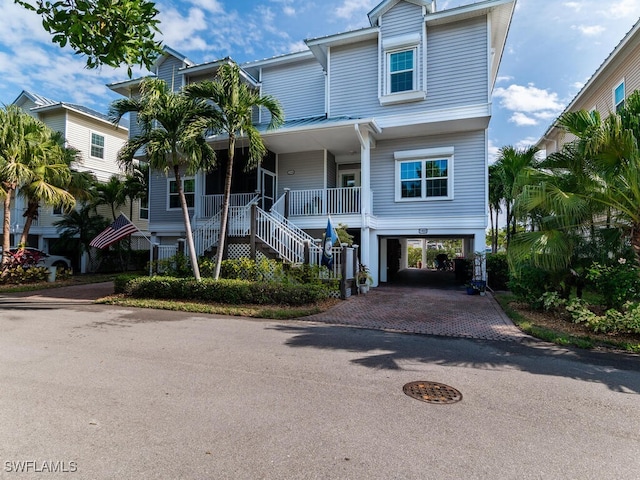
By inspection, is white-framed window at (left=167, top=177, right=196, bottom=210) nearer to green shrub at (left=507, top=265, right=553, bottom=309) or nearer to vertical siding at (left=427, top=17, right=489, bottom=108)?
vertical siding at (left=427, top=17, right=489, bottom=108)

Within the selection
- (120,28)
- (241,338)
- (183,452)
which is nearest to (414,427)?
(183,452)

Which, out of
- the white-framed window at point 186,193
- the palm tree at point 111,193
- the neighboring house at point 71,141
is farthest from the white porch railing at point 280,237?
the neighboring house at point 71,141

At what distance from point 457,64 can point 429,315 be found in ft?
31.6

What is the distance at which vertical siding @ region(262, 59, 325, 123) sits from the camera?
16.1 meters

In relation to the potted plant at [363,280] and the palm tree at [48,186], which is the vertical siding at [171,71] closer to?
the palm tree at [48,186]

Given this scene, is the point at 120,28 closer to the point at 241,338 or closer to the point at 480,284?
the point at 241,338

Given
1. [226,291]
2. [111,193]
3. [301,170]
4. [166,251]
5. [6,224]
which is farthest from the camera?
[111,193]

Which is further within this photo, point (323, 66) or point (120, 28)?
point (323, 66)

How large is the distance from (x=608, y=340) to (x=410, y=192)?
27.9ft

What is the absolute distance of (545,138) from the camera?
76.8 feet

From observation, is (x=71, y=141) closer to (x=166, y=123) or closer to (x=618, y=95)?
(x=166, y=123)

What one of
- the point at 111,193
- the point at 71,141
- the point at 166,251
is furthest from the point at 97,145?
the point at 166,251

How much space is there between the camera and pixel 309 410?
3.73m

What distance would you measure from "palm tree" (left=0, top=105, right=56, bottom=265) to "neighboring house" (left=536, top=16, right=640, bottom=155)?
741 inches
